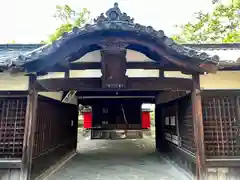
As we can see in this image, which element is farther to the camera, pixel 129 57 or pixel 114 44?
pixel 129 57

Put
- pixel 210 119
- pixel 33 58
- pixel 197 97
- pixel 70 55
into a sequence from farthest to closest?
pixel 210 119 → pixel 197 97 → pixel 70 55 → pixel 33 58

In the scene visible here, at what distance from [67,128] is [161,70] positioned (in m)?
5.56

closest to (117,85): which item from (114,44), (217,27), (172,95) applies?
(114,44)

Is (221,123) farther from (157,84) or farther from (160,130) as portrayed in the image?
(160,130)

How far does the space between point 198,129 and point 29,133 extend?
12.6 feet

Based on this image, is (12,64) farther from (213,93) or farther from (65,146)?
(65,146)

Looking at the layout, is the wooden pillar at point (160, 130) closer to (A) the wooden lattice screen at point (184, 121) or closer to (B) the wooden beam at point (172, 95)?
(A) the wooden lattice screen at point (184, 121)

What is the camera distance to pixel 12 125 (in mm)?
4781

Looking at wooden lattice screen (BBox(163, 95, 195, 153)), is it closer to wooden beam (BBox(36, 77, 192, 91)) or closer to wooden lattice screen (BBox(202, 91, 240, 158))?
wooden lattice screen (BBox(202, 91, 240, 158))

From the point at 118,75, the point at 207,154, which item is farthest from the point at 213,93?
the point at 118,75

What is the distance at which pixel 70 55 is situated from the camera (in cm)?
412

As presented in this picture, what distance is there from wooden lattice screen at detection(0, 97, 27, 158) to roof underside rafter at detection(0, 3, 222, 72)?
1313 millimetres

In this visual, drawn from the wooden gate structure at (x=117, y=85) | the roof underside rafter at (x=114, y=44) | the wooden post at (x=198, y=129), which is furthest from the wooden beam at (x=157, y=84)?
the roof underside rafter at (x=114, y=44)

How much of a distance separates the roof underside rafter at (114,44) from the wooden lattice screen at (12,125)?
1.31 m
